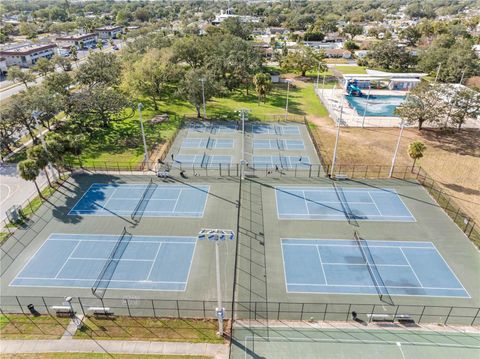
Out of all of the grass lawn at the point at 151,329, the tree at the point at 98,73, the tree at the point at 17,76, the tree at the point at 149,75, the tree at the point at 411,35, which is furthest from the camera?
the tree at the point at 411,35

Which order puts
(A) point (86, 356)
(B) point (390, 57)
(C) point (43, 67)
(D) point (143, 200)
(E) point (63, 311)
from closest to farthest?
(A) point (86, 356) < (E) point (63, 311) < (D) point (143, 200) < (C) point (43, 67) < (B) point (390, 57)

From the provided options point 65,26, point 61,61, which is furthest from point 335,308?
point 65,26

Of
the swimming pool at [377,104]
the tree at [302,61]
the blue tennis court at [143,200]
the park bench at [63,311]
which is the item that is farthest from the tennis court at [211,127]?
the tree at [302,61]

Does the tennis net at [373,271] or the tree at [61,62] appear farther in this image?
the tree at [61,62]

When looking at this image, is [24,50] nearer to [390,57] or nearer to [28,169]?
[28,169]

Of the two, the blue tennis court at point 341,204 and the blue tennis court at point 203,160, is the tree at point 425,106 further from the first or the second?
the blue tennis court at point 203,160

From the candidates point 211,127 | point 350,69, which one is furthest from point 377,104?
point 211,127

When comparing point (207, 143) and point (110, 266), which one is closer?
point (110, 266)

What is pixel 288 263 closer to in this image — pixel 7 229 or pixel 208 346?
pixel 208 346
